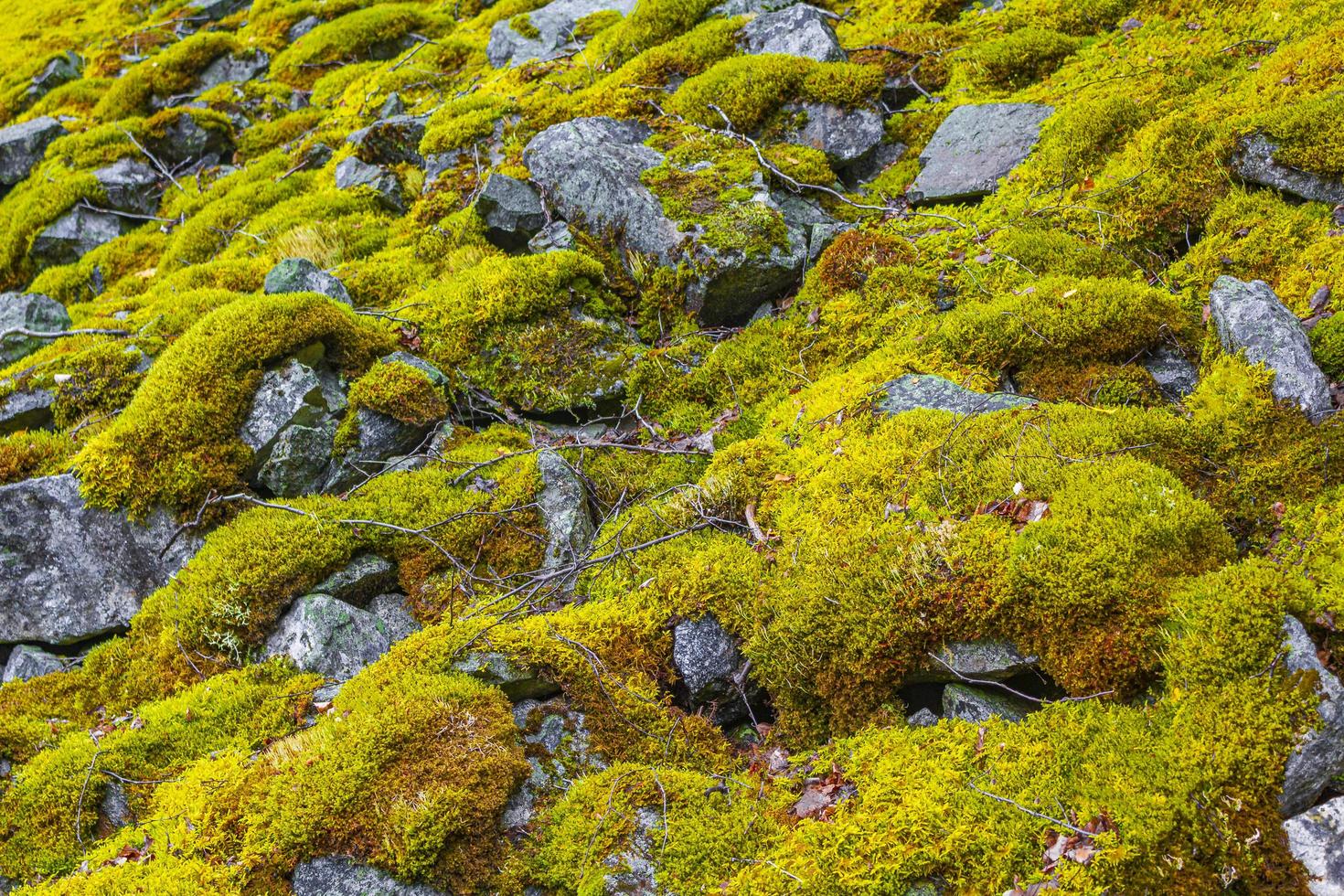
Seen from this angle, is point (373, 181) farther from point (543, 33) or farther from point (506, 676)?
point (506, 676)

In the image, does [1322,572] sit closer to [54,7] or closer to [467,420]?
[467,420]

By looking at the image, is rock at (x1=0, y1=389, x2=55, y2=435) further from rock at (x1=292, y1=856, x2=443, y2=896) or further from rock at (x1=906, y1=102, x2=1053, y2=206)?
rock at (x1=906, y1=102, x2=1053, y2=206)

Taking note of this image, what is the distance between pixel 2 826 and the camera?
584cm

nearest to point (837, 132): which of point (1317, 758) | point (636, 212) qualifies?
point (636, 212)

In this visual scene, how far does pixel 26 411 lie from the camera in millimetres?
8508

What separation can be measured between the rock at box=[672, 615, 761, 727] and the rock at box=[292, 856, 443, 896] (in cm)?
201

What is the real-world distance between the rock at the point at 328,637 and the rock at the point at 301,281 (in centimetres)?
407

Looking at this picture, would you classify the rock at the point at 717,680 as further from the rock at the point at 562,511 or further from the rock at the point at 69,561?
the rock at the point at 69,561

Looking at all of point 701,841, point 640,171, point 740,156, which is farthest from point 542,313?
point 701,841

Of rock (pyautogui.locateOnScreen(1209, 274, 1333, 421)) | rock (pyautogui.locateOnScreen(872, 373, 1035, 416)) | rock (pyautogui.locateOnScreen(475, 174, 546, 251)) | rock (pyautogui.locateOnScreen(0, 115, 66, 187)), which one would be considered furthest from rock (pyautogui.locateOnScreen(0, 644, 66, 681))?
rock (pyautogui.locateOnScreen(0, 115, 66, 187))

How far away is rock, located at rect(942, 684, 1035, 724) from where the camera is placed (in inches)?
191

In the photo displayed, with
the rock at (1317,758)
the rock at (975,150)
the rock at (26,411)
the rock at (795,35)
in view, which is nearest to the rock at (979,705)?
the rock at (1317,758)

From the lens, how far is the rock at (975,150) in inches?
359

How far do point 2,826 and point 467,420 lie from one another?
4780mm
